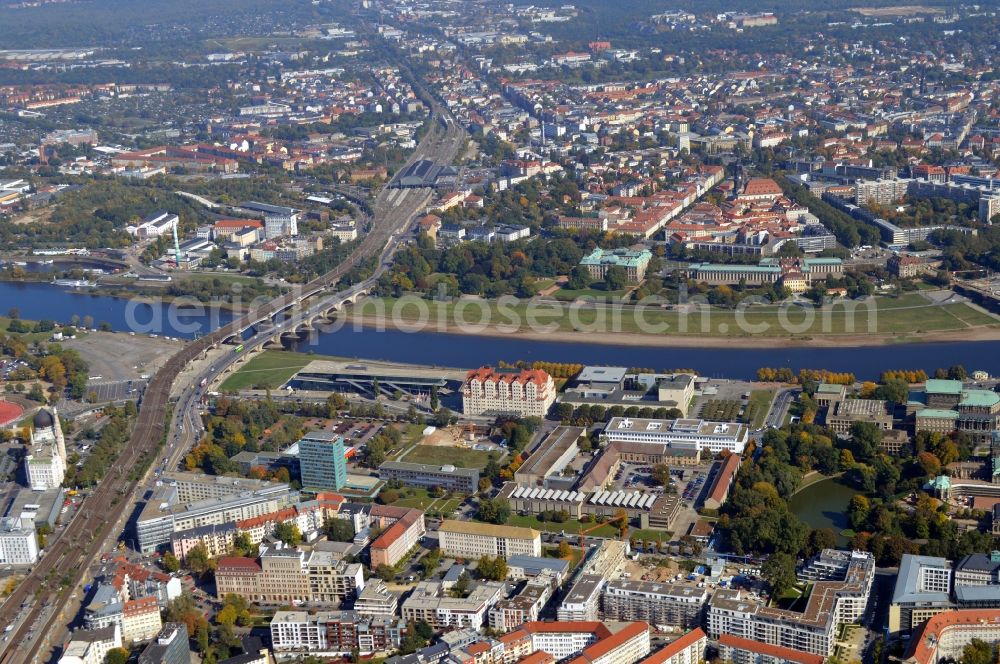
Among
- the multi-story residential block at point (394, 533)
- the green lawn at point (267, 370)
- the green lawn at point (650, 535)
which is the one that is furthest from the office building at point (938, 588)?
the green lawn at point (267, 370)

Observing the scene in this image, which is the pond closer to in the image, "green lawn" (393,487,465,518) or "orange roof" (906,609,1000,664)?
"orange roof" (906,609,1000,664)

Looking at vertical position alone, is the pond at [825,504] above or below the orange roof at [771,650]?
below

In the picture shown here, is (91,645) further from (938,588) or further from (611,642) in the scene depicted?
(938,588)

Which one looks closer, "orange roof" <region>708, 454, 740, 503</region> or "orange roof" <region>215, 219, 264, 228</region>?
"orange roof" <region>708, 454, 740, 503</region>

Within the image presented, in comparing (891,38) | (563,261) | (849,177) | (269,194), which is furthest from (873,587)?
(891,38)

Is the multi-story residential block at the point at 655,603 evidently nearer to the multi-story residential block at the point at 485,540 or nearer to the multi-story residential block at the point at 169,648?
the multi-story residential block at the point at 485,540

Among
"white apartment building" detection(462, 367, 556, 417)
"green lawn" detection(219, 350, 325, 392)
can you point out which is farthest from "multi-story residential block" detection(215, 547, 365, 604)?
"green lawn" detection(219, 350, 325, 392)

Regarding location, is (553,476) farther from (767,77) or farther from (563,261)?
(767,77)
